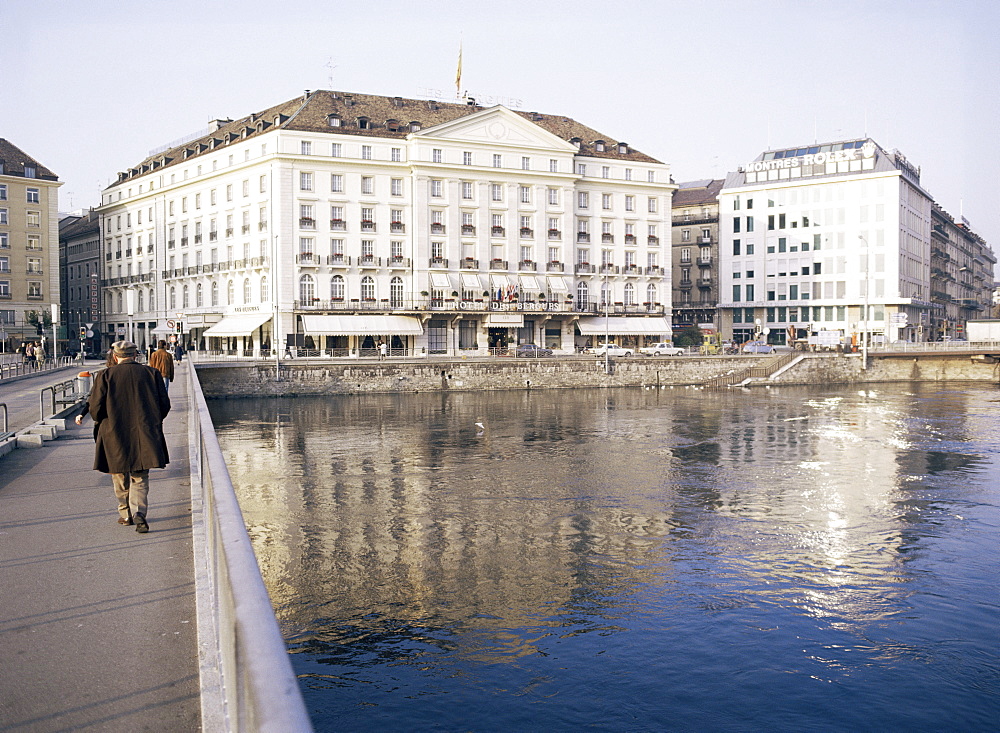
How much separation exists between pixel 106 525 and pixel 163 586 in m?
2.94

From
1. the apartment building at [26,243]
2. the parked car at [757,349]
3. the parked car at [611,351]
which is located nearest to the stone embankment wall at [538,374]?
the parked car at [611,351]

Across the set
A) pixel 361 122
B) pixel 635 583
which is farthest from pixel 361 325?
pixel 635 583

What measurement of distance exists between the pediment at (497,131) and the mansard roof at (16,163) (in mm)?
40370

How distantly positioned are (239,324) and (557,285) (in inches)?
1089

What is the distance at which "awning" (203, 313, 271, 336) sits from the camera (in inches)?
2788

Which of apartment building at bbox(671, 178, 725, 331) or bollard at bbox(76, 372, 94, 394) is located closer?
bollard at bbox(76, 372, 94, 394)

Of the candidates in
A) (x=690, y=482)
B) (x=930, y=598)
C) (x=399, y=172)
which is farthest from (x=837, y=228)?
(x=930, y=598)

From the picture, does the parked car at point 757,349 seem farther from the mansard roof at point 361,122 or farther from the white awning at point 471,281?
the white awning at point 471,281

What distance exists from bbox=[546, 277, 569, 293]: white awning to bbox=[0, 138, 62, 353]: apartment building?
1811 inches

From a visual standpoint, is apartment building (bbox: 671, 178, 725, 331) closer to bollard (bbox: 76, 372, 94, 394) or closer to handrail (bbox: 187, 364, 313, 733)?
bollard (bbox: 76, 372, 94, 394)

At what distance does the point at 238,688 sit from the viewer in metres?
3.46

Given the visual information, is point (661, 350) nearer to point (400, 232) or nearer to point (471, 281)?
point (471, 281)

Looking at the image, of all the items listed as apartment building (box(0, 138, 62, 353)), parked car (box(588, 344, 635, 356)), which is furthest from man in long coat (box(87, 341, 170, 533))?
apartment building (box(0, 138, 62, 353))

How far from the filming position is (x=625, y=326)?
8325cm
